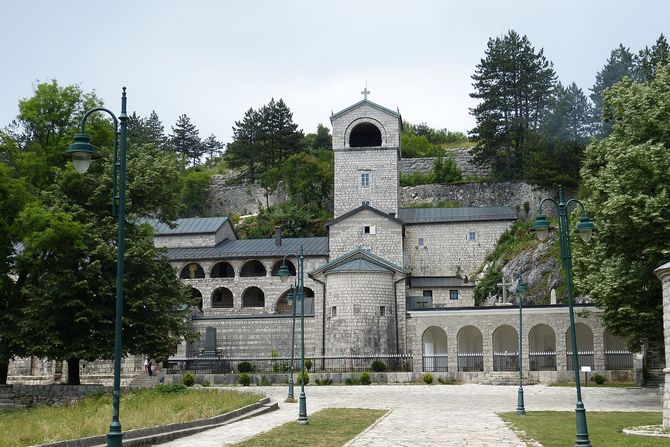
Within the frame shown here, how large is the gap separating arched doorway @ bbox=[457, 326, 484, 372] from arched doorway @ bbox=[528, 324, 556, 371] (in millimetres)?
2442

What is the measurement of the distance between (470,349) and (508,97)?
29.9 metres

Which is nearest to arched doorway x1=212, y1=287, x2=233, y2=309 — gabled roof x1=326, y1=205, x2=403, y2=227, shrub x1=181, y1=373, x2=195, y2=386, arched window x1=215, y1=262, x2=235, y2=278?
arched window x1=215, y1=262, x2=235, y2=278

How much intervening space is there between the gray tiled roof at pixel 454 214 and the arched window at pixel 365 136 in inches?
199

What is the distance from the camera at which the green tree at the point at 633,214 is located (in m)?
22.3

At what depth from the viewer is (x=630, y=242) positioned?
23.2m

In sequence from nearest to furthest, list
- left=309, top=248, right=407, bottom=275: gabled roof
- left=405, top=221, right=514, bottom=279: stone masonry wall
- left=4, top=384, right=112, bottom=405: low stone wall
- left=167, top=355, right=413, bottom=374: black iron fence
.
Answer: left=4, top=384, right=112, bottom=405: low stone wall
left=167, top=355, right=413, bottom=374: black iron fence
left=309, top=248, right=407, bottom=275: gabled roof
left=405, top=221, right=514, bottom=279: stone masonry wall

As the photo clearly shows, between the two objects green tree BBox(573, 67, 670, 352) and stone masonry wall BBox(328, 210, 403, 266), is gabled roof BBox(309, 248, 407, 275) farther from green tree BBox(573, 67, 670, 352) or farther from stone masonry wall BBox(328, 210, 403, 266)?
green tree BBox(573, 67, 670, 352)

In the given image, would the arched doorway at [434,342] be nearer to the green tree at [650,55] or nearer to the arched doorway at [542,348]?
the arched doorway at [542,348]

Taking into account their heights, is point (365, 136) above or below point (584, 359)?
above

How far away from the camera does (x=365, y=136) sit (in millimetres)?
A: 52750

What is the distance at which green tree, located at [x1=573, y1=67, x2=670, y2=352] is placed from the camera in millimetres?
22312

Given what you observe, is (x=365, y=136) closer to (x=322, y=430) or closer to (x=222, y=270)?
(x=222, y=270)

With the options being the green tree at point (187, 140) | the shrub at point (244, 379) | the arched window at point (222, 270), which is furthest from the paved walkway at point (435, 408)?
the green tree at point (187, 140)

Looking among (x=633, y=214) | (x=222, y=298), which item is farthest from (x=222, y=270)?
(x=633, y=214)
